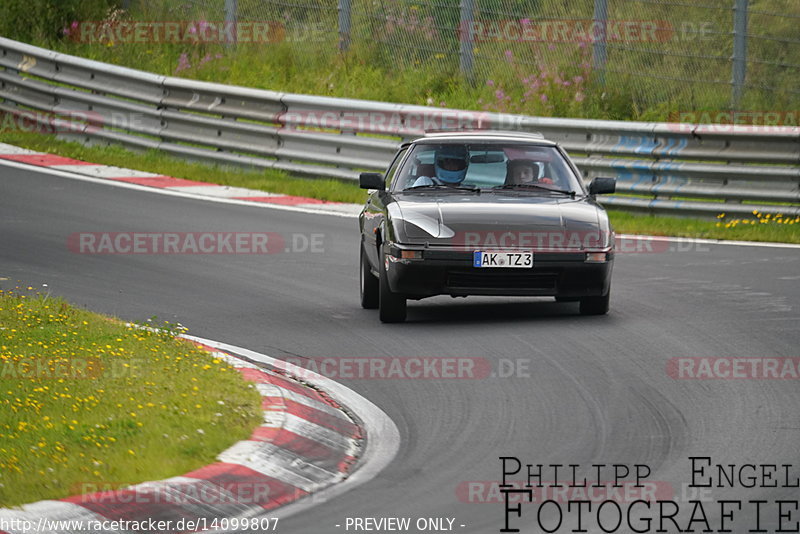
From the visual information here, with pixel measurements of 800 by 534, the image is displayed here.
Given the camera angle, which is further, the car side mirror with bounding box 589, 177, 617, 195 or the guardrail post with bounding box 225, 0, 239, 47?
the guardrail post with bounding box 225, 0, 239, 47

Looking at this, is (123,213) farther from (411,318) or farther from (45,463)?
(45,463)

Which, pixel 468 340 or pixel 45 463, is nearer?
pixel 45 463

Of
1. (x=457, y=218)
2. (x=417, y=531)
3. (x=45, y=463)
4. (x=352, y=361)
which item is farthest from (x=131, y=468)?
(x=457, y=218)

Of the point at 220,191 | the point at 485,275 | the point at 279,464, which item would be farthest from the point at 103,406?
the point at 220,191

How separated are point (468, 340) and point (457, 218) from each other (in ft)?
3.29

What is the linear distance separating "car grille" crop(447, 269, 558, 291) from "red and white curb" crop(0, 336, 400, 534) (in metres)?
2.17

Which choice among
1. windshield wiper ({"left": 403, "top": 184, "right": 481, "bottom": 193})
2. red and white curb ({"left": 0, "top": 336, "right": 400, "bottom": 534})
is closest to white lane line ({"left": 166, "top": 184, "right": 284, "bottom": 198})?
windshield wiper ({"left": 403, "top": 184, "right": 481, "bottom": 193})

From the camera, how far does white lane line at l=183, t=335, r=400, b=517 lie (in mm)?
6547

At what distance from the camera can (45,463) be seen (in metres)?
6.65

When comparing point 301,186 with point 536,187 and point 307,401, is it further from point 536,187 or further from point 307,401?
point 307,401

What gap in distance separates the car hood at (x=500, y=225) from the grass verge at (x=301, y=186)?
18.4 feet

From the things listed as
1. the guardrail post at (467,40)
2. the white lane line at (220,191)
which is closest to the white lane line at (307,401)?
the white lane line at (220,191)

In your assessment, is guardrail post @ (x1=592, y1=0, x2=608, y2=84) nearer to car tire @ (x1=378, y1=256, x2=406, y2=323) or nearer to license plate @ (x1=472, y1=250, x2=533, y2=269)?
car tire @ (x1=378, y1=256, x2=406, y2=323)

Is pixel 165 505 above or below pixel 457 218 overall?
below
